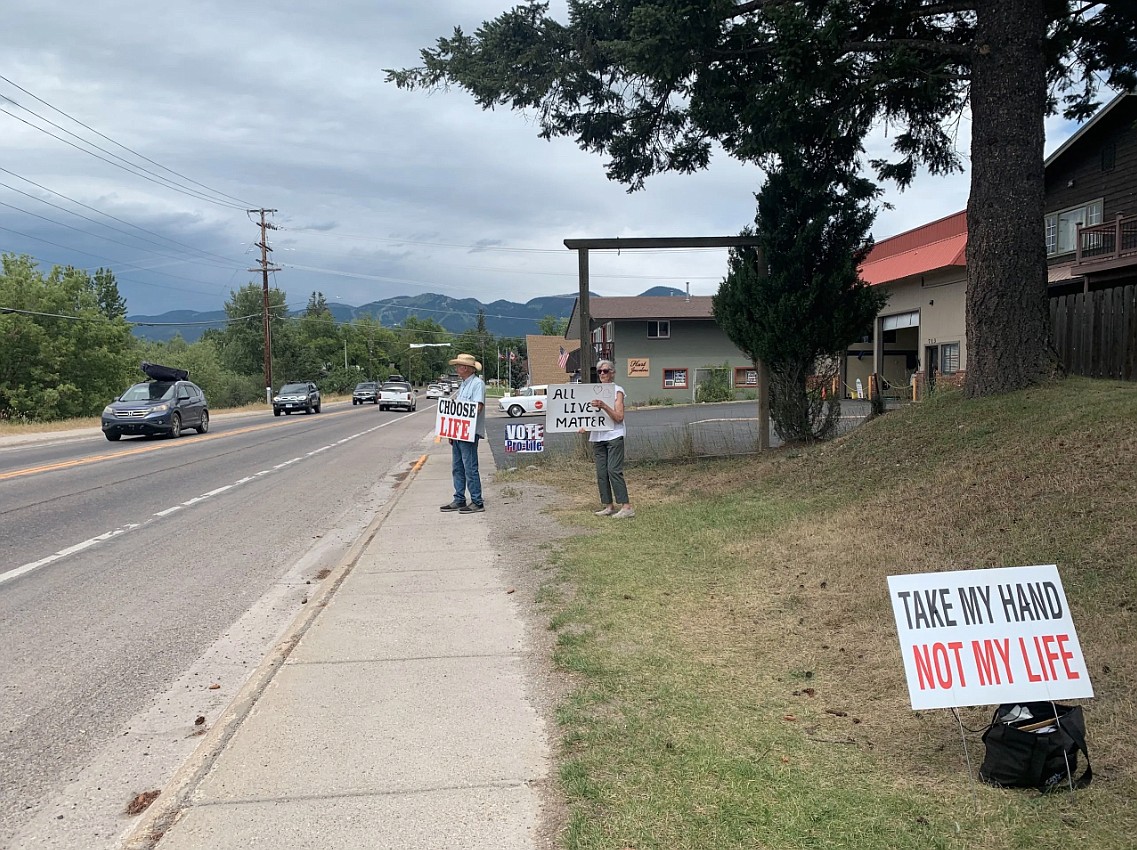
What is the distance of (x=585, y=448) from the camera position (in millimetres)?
15430

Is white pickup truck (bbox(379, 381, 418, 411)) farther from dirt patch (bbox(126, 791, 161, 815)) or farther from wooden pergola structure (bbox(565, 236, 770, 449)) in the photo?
dirt patch (bbox(126, 791, 161, 815))

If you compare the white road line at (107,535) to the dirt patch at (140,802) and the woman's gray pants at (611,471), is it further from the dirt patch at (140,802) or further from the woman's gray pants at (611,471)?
the woman's gray pants at (611,471)

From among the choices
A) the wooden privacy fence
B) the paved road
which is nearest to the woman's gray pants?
the paved road

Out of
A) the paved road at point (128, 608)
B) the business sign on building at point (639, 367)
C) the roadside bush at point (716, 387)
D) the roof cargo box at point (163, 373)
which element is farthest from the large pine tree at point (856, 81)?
the business sign on building at point (639, 367)

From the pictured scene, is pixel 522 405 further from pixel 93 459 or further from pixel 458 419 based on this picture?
pixel 458 419

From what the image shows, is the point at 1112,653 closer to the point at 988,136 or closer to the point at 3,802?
the point at 3,802

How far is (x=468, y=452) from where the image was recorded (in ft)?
36.3

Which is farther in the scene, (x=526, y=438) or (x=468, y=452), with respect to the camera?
(x=526, y=438)

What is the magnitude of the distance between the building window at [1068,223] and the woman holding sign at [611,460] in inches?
824

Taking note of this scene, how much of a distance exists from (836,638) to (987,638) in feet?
5.34

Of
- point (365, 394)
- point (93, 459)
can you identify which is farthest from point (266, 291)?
point (93, 459)

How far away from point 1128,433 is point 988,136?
432cm

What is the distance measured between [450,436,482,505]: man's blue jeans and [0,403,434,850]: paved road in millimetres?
1296

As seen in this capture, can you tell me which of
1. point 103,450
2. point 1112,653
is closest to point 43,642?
point 1112,653
